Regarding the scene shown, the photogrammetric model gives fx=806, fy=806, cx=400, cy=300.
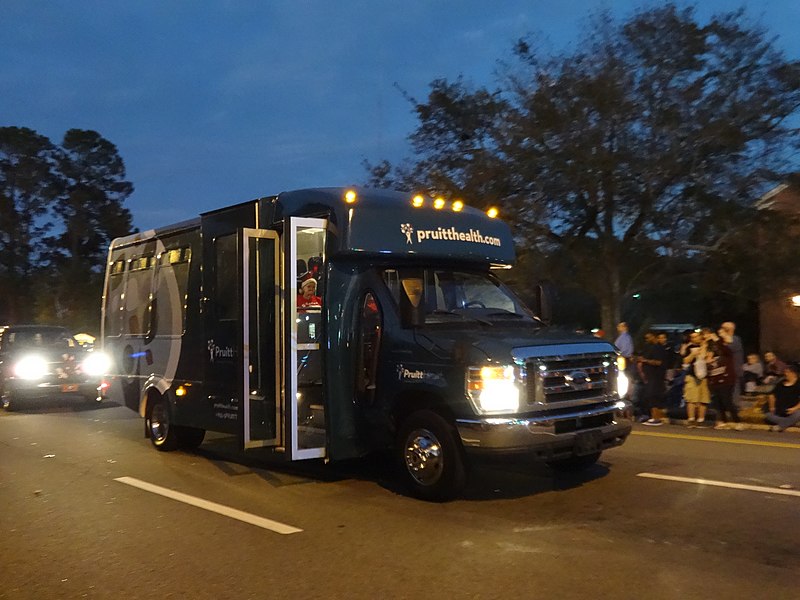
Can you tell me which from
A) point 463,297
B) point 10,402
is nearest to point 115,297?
point 463,297

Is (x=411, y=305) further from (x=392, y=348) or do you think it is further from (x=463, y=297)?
(x=463, y=297)

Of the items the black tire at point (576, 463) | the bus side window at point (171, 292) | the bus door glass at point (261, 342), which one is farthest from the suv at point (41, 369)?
the black tire at point (576, 463)

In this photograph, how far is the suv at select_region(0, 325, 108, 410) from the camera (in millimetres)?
17188

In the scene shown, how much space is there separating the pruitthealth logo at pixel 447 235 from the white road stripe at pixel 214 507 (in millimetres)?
2974

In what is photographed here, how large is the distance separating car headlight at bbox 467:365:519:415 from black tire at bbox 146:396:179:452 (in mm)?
4957

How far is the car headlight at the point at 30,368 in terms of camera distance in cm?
1717

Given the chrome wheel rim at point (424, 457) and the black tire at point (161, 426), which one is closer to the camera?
the chrome wheel rim at point (424, 457)

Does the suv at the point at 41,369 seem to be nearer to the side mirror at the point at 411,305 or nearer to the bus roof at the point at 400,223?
the bus roof at the point at 400,223

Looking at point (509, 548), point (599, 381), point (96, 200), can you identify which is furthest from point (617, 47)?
point (96, 200)

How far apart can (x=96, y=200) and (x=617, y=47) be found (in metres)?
42.6

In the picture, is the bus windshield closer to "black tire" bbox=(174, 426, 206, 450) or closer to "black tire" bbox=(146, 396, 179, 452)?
"black tire" bbox=(174, 426, 206, 450)

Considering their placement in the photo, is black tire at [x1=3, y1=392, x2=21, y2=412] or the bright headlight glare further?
black tire at [x1=3, y1=392, x2=21, y2=412]

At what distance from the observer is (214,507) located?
7473 millimetres

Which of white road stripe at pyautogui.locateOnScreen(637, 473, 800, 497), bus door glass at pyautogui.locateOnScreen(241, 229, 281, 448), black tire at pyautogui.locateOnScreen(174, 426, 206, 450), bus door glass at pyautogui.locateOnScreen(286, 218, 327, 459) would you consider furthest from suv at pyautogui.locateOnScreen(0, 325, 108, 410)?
white road stripe at pyautogui.locateOnScreen(637, 473, 800, 497)
